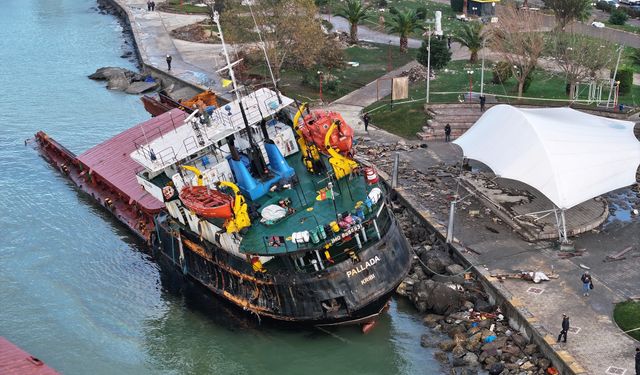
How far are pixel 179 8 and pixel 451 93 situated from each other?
4914cm

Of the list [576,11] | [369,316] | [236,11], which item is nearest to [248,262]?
[369,316]

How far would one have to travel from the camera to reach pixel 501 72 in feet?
163

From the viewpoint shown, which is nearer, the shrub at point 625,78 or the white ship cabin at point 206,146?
the white ship cabin at point 206,146

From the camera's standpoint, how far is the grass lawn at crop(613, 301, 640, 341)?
1016 inches

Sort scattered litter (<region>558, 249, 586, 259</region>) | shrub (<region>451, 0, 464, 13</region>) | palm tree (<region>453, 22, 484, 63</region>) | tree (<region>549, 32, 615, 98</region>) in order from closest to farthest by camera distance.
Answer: scattered litter (<region>558, 249, 586, 259</region>)
tree (<region>549, 32, 615, 98</region>)
palm tree (<region>453, 22, 484, 63</region>)
shrub (<region>451, 0, 464, 13</region>)

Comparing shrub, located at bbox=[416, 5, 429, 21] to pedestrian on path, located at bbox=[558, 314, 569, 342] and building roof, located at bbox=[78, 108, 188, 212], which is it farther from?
pedestrian on path, located at bbox=[558, 314, 569, 342]

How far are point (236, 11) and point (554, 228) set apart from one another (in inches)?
1354

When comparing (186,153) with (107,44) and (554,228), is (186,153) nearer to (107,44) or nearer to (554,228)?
(554,228)

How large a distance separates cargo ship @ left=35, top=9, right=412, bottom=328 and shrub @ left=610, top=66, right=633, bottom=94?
2085cm

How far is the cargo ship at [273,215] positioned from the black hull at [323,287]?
1.6 inches

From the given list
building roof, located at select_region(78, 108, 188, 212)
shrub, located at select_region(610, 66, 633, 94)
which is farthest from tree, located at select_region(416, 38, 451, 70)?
building roof, located at select_region(78, 108, 188, 212)

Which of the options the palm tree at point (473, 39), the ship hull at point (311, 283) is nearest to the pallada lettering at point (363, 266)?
the ship hull at point (311, 283)

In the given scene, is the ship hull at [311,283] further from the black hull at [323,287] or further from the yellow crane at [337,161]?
the yellow crane at [337,161]

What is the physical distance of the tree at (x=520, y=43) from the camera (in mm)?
45844
